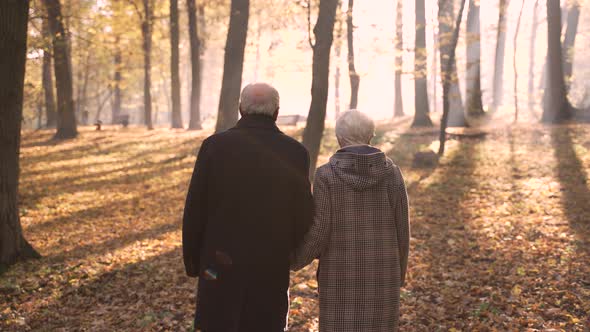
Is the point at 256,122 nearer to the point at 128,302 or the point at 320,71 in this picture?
the point at 128,302

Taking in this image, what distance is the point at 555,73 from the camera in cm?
1903

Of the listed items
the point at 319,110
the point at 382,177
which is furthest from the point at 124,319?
the point at 319,110

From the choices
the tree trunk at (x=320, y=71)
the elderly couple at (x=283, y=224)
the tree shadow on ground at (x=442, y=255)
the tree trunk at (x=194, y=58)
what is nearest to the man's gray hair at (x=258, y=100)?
the elderly couple at (x=283, y=224)

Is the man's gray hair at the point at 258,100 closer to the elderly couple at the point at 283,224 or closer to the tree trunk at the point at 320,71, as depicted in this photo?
the elderly couple at the point at 283,224

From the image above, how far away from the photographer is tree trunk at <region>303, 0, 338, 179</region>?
33.5ft

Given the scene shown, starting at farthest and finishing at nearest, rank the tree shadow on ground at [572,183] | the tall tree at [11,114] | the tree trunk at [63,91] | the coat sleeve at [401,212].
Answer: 1. the tree trunk at [63,91]
2. the tree shadow on ground at [572,183]
3. the tall tree at [11,114]
4. the coat sleeve at [401,212]

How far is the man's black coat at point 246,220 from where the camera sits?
3.10 meters

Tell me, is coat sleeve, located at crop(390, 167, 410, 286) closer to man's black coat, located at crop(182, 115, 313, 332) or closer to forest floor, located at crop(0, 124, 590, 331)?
man's black coat, located at crop(182, 115, 313, 332)

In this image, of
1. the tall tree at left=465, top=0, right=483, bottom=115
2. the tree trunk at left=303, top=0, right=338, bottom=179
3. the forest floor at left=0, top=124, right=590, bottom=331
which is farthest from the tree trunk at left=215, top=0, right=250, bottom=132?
the tall tree at left=465, top=0, right=483, bottom=115

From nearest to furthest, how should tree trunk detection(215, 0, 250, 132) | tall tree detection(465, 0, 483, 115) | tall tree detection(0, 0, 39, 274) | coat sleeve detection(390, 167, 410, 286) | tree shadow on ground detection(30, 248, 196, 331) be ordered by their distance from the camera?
coat sleeve detection(390, 167, 410, 286), tree shadow on ground detection(30, 248, 196, 331), tall tree detection(0, 0, 39, 274), tree trunk detection(215, 0, 250, 132), tall tree detection(465, 0, 483, 115)

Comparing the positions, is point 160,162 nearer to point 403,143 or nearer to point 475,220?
point 403,143

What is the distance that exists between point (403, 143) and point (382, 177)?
604 inches

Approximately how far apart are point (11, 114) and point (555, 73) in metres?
18.9

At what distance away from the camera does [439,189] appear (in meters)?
11.9
